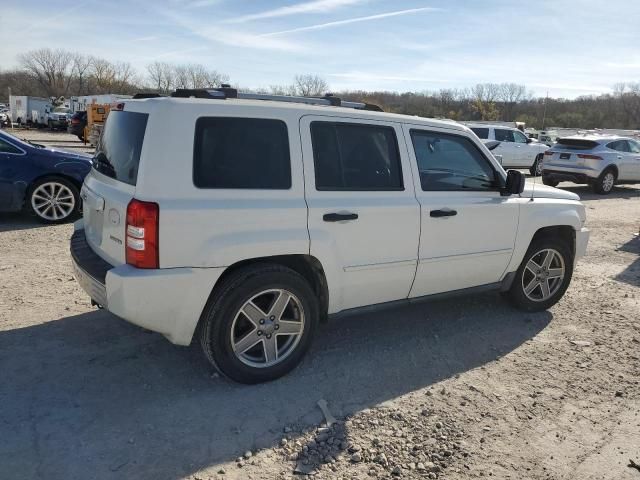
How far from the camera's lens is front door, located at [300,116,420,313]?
140 inches

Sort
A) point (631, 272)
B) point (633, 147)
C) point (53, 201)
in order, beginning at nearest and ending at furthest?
point (631, 272), point (53, 201), point (633, 147)

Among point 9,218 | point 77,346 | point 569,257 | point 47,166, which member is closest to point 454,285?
point 569,257

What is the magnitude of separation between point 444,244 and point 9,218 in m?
7.02

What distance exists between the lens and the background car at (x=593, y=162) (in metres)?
14.7

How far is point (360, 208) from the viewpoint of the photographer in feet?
12.1

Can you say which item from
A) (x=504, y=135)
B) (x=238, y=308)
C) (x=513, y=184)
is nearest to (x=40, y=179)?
(x=238, y=308)

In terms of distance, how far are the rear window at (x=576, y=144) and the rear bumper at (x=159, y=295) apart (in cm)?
1457

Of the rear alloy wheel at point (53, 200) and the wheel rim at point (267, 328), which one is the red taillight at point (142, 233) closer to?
the wheel rim at point (267, 328)

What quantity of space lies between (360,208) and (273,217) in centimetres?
68

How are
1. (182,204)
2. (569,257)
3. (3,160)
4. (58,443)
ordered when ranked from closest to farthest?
(58,443) → (182,204) → (569,257) → (3,160)

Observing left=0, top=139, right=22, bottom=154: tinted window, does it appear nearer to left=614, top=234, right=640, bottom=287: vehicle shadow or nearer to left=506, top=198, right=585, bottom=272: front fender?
left=506, top=198, right=585, bottom=272: front fender

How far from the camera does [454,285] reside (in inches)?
174

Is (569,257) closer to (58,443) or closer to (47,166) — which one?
(58,443)

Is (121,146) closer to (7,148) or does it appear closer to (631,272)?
(7,148)
